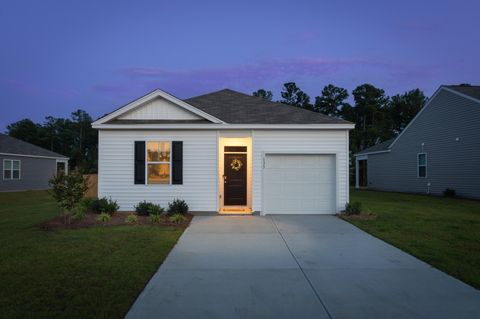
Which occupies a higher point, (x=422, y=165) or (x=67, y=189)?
(x=422, y=165)

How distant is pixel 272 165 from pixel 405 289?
7837 mm

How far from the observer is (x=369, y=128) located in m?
42.6

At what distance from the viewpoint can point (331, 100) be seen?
46375mm

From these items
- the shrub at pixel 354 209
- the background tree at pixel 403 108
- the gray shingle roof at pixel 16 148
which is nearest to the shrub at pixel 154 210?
the shrub at pixel 354 209

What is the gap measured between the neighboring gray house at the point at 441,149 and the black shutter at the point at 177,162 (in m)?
14.4

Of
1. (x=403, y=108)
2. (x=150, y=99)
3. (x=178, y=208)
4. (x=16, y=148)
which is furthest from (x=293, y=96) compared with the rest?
(x=178, y=208)

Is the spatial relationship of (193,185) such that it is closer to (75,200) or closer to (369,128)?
(75,200)

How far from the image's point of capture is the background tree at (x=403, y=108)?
4703 centimetres

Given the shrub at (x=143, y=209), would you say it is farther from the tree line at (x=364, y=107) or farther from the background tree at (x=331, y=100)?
the background tree at (x=331, y=100)

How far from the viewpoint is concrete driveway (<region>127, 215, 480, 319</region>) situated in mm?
4277

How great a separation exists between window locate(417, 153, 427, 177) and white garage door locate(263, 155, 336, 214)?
40.7 feet

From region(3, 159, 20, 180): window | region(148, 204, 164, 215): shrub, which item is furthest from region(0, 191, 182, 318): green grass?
region(3, 159, 20, 180): window

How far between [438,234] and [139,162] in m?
9.05

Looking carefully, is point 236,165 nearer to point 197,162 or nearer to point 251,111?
point 197,162
